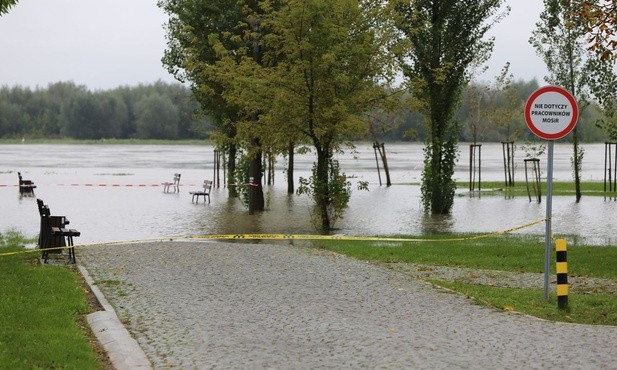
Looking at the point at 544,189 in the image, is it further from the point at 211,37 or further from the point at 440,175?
the point at 211,37

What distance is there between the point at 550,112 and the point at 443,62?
2074 cm

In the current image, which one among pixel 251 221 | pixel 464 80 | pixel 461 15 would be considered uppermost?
pixel 461 15

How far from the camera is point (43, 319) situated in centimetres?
1079

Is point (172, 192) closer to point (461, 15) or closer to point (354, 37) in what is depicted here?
point (461, 15)

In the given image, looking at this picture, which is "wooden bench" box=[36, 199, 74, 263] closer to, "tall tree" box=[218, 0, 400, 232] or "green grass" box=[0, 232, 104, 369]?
"green grass" box=[0, 232, 104, 369]

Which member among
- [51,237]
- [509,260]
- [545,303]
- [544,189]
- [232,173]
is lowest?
[544,189]

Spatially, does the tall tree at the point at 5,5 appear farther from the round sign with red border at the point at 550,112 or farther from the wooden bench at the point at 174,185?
the wooden bench at the point at 174,185

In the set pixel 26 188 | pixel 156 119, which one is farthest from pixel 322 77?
pixel 156 119

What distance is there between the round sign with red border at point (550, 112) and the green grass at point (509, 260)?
2164mm

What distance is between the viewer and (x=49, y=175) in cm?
6125

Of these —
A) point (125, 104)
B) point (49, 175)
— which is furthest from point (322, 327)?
point (125, 104)

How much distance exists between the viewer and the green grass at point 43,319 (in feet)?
28.9

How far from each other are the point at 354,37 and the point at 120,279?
13.8m

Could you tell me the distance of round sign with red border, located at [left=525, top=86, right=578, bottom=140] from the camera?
12586 millimetres
